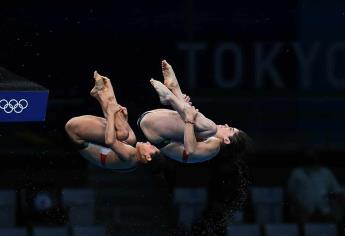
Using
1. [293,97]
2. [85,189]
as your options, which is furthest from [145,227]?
[293,97]

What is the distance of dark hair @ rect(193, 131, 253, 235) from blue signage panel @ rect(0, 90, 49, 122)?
1108mm

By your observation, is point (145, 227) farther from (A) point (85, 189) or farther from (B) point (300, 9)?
(B) point (300, 9)

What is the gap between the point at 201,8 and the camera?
12.8 metres

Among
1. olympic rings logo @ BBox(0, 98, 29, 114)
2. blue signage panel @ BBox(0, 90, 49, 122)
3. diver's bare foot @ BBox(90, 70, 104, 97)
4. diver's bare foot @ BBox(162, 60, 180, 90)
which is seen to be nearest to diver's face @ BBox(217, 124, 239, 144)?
diver's bare foot @ BBox(162, 60, 180, 90)

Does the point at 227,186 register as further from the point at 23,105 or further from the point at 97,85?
the point at 23,105

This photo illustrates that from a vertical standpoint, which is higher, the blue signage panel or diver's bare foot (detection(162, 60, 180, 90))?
diver's bare foot (detection(162, 60, 180, 90))

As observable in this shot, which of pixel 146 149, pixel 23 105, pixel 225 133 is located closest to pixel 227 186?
pixel 225 133

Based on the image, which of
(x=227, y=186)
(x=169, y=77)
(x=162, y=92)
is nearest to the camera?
(x=162, y=92)

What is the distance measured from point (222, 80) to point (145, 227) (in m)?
1.04

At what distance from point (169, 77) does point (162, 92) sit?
15 centimetres

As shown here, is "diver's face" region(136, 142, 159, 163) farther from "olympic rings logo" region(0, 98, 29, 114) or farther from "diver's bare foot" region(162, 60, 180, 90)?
"olympic rings logo" region(0, 98, 29, 114)

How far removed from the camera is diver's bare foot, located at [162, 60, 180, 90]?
12516 millimetres

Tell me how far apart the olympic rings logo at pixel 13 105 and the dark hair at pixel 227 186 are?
3.99ft

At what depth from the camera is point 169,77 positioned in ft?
41.1
